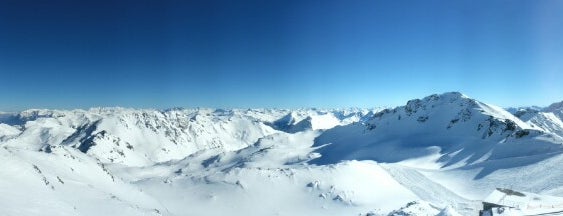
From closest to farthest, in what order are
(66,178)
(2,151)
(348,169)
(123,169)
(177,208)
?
(2,151), (66,178), (177,208), (348,169), (123,169)

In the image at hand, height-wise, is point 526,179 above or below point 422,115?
below

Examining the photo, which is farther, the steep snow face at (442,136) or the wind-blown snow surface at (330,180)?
the steep snow face at (442,136)

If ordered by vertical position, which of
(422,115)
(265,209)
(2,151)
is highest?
(422,115)

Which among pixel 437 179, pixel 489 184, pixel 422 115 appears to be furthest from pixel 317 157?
pixel 489 184

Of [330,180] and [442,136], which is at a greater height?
[442,136]

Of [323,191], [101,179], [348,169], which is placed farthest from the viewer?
[348,169]

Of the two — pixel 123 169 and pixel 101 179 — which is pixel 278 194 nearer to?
pixel 101 179

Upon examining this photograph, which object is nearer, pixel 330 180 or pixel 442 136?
pixel 330 180

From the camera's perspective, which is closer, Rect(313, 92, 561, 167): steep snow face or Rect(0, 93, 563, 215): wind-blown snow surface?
Rect(0, 93, 563, 215): wind-blown snow surface
